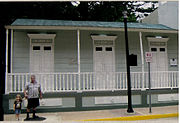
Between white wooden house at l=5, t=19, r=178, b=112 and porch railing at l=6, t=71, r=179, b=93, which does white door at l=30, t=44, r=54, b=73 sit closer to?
white wooden house at l=5, t=19, r=178, b=112

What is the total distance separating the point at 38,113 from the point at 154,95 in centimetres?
557

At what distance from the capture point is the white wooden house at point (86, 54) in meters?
9.83

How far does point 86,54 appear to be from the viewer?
35.2 ft

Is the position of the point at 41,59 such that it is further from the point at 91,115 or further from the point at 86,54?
the point at 91,115

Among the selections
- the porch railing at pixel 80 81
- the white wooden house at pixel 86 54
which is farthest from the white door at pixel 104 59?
the porch railing at pixel 80 81

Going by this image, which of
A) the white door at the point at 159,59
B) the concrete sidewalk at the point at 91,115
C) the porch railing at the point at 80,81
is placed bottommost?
the concrete sidewalk at the point at 91,115

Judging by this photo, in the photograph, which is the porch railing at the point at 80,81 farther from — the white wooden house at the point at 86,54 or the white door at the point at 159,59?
the white door at the point at 159,59

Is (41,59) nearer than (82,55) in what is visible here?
Yes

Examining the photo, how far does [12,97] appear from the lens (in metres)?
8.80

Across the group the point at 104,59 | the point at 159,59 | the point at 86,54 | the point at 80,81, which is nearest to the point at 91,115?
the point at 80,81

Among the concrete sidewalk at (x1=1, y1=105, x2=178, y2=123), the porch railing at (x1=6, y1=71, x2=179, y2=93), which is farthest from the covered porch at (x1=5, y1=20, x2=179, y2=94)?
the concrete sidewalk at (x1=1, y1=105, x2=178, y2=123)

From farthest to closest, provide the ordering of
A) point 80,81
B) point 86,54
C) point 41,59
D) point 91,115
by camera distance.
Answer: point 86,54 → point 80,81 → point 41,59 → point 91,115

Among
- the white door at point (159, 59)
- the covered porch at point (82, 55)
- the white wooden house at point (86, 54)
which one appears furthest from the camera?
the white door at point (159, 59)

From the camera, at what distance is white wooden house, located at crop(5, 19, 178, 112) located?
9.83 m
